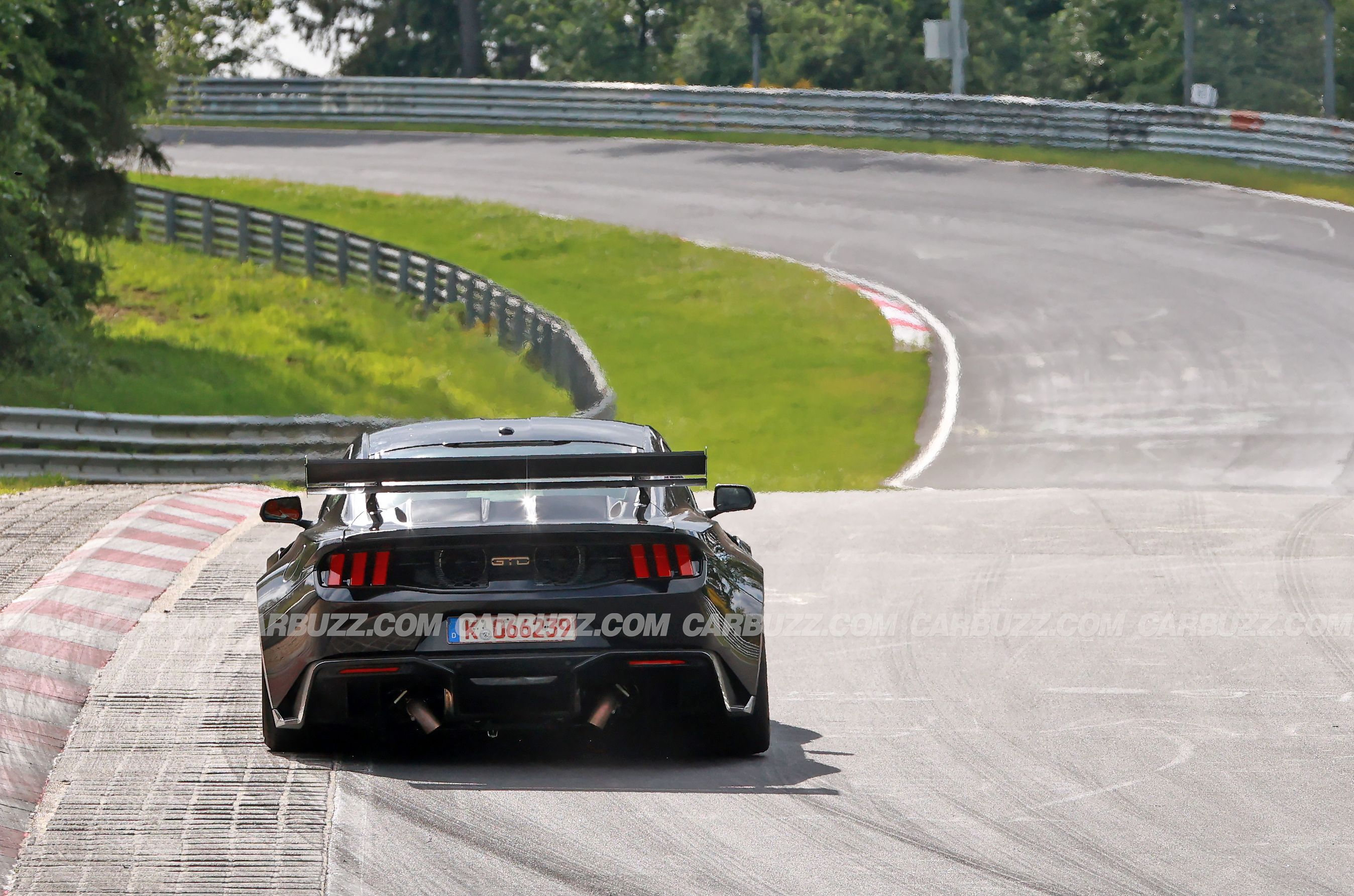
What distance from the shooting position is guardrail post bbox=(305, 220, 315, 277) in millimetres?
35344

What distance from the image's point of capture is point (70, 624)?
10.1 meters

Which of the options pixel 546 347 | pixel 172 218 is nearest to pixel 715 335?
pixel 546 347

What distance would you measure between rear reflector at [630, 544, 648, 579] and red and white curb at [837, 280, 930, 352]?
20.1 meters

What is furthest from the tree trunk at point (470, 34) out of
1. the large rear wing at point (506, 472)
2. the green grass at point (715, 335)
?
the large rear wing at point (506, 472)

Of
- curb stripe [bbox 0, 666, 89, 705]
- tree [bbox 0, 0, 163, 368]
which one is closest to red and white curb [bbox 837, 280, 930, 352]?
tree [bbox 0, 0, 163, 368]

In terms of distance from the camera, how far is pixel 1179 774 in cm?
761

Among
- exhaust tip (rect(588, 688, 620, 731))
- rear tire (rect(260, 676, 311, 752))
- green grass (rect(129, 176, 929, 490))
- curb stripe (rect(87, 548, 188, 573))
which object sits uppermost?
exhaust tip (rect(588, 688, 620, 731))

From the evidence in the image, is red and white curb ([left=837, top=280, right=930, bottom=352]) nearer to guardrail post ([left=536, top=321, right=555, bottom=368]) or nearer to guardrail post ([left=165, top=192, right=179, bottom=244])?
guardrail post ([left=536, top=321, right=555, bottom=368])

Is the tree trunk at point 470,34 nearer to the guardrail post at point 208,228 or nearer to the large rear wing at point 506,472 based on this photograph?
the guardrail post at point 208,228

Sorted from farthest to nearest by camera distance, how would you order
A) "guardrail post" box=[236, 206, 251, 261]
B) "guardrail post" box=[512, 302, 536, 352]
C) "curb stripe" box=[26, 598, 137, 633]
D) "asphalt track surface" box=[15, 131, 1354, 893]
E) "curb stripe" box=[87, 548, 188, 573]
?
1. "guardrail post" box=[236, 206, 251, 261]
2. "guardrail post" box=[512, 302, 536, 352]
3. "curb stripe" box=[87, 548, 188, 573]
4. "curb stripe" box=[26, 598, 137, 633]
5. "asphalt track surface" box=[15, 131, 1354, 893]

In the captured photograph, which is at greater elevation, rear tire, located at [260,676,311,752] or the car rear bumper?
the car rear bumper

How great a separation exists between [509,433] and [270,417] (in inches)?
463

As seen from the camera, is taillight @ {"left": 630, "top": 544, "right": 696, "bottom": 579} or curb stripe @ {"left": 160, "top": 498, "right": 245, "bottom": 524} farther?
curb stripe @ {"left": 160, "top": 498, "right": 245, "bottom": 524}

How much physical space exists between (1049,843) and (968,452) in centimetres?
1556
